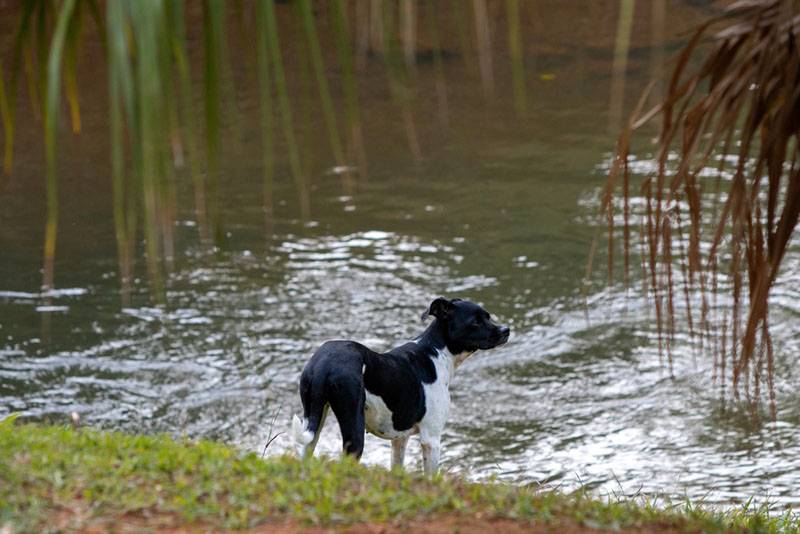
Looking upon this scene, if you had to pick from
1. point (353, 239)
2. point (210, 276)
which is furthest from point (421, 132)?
point (210, 276)

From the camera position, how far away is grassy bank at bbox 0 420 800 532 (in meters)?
4.10

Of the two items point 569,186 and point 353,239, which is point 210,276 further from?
point 569,186

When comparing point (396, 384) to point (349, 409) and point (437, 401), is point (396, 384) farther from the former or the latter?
point (349, 409)

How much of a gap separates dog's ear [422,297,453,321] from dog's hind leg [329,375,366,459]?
2.73 feet

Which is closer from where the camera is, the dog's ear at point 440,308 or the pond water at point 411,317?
the dog's ear at point 440,308

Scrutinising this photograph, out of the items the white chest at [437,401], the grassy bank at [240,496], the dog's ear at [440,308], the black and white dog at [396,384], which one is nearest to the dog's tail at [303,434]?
the black and white dog at [396,384]

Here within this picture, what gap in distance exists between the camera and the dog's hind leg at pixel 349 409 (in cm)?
539

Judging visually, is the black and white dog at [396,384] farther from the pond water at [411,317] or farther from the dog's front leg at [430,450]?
the pond water at [411,317]

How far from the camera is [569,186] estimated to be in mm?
12812

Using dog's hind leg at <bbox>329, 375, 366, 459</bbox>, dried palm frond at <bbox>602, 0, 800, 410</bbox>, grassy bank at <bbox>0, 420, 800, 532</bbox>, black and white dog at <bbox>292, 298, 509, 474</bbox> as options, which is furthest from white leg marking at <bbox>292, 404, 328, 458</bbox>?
dried palm frond at <bbox>602, 0, 800, 410</bbox>

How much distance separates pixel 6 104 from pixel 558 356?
7.09 meters

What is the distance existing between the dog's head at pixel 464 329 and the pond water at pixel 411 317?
2.64ft

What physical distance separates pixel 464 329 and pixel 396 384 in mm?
571

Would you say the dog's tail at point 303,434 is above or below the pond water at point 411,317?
above
